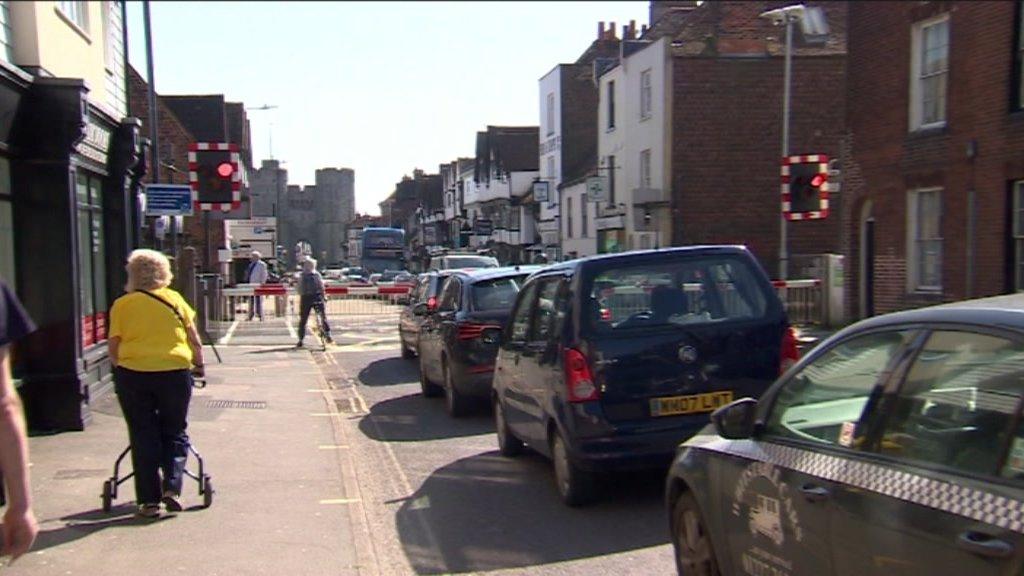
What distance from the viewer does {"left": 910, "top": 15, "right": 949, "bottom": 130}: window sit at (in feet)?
57.9

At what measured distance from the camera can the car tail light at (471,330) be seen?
1074cm

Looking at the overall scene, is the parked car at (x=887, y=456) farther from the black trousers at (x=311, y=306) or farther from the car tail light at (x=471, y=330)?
the black trousers at (x=311, y=306)

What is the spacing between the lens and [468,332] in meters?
10.8

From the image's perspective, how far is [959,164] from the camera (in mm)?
16938

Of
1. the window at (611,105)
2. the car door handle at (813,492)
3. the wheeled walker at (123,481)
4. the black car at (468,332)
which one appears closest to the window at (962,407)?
the car door handle at (813,492)

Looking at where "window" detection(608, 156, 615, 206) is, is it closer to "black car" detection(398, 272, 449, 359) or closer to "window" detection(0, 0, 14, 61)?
"black car" detection(398, 272, 449, 359)

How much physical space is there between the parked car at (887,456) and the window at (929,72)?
1544 centimetres

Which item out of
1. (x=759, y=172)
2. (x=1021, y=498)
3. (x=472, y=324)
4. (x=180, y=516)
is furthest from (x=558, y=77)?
(x=1021, y=498)

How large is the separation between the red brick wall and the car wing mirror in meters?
26.2

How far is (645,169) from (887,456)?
30180 millimetres

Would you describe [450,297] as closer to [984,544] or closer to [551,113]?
[984,544]

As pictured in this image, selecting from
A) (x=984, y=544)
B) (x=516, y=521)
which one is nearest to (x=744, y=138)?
(x=516, y=521)

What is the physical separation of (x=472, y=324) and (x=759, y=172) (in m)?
21.7

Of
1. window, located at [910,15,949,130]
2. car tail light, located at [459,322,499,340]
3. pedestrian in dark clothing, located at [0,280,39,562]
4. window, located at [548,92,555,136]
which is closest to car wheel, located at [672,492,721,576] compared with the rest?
pedestrian in dark clothing, located at [0,280,39,562]
